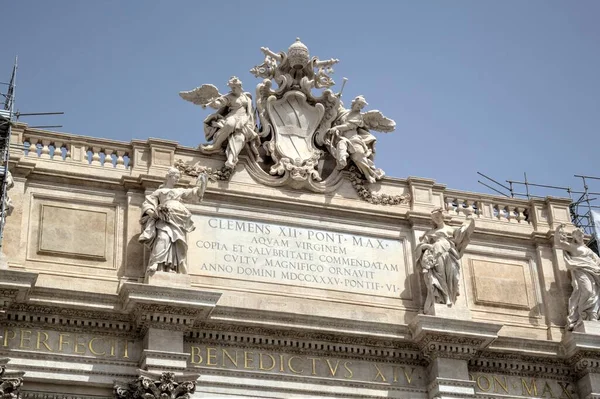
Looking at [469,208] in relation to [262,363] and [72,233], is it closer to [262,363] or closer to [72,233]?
[262,363]

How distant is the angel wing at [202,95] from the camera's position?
26016 millimetres

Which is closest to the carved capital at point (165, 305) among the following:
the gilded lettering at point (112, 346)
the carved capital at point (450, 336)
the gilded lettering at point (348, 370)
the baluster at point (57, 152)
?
the gilded lettering at point (112, 346)

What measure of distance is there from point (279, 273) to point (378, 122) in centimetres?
398

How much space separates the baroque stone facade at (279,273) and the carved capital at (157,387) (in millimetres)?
33

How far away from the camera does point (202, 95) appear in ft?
85.7

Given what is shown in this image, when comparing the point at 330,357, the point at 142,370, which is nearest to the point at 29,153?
the point at 142,370

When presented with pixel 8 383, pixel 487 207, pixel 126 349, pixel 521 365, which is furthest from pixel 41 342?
pixel 487 207

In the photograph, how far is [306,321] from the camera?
23.9 metres

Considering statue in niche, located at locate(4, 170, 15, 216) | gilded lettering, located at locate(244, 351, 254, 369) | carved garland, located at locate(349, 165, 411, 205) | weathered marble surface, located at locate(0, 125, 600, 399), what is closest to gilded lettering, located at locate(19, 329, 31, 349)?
weathered marble surface, located at locate(0, 125, 600, 399)

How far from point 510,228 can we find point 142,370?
27.4 feet

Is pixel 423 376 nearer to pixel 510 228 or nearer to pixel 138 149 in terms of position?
pixel 510 228

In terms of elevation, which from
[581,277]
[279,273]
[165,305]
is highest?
[581,277]

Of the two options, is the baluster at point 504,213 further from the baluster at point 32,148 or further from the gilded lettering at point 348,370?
the baluster at point 32,148

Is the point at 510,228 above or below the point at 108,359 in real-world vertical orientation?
above
